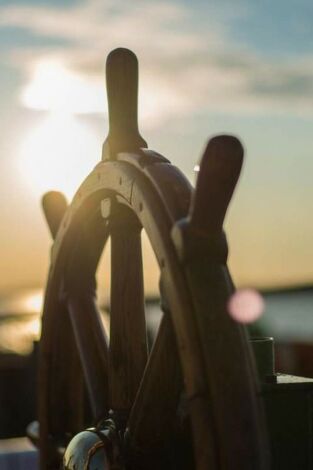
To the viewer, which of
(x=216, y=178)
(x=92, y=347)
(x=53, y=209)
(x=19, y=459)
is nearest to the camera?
(x=216, y=178)

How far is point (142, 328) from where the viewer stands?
2205mm

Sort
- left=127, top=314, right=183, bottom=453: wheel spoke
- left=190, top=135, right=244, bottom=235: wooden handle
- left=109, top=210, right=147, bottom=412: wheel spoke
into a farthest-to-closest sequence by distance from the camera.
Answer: left=109, top=210, right=147, bottom=412: wheel spoke
left=127, top=314, right=183, bottom=453: wheel spoke
left=190, top=135, right=244, bottom=235: wooden handle

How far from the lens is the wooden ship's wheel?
171 cm

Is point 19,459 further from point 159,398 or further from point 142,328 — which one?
point 159,398

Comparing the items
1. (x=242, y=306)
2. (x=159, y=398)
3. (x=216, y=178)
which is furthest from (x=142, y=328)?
(x=216, y=178)

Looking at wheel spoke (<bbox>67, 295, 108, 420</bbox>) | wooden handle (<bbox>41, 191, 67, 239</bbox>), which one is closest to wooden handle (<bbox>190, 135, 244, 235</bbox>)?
wheel spoke (<bbox>67, 295, 108, 420</bbox>)

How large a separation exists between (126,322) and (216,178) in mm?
577

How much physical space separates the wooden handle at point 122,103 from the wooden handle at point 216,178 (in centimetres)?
52

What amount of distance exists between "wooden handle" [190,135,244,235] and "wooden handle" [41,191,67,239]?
43.3 inches

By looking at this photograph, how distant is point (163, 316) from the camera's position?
6.23ft

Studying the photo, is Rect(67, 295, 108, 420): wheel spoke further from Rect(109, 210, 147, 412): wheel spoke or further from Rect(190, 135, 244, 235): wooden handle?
Rect(190, 135, 244, 235): wooden handle

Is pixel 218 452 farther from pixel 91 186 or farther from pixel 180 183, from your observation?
pixel 91 186

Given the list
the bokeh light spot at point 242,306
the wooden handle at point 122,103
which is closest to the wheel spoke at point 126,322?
the wooden handle at point 122,103

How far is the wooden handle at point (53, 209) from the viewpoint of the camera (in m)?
2.80
